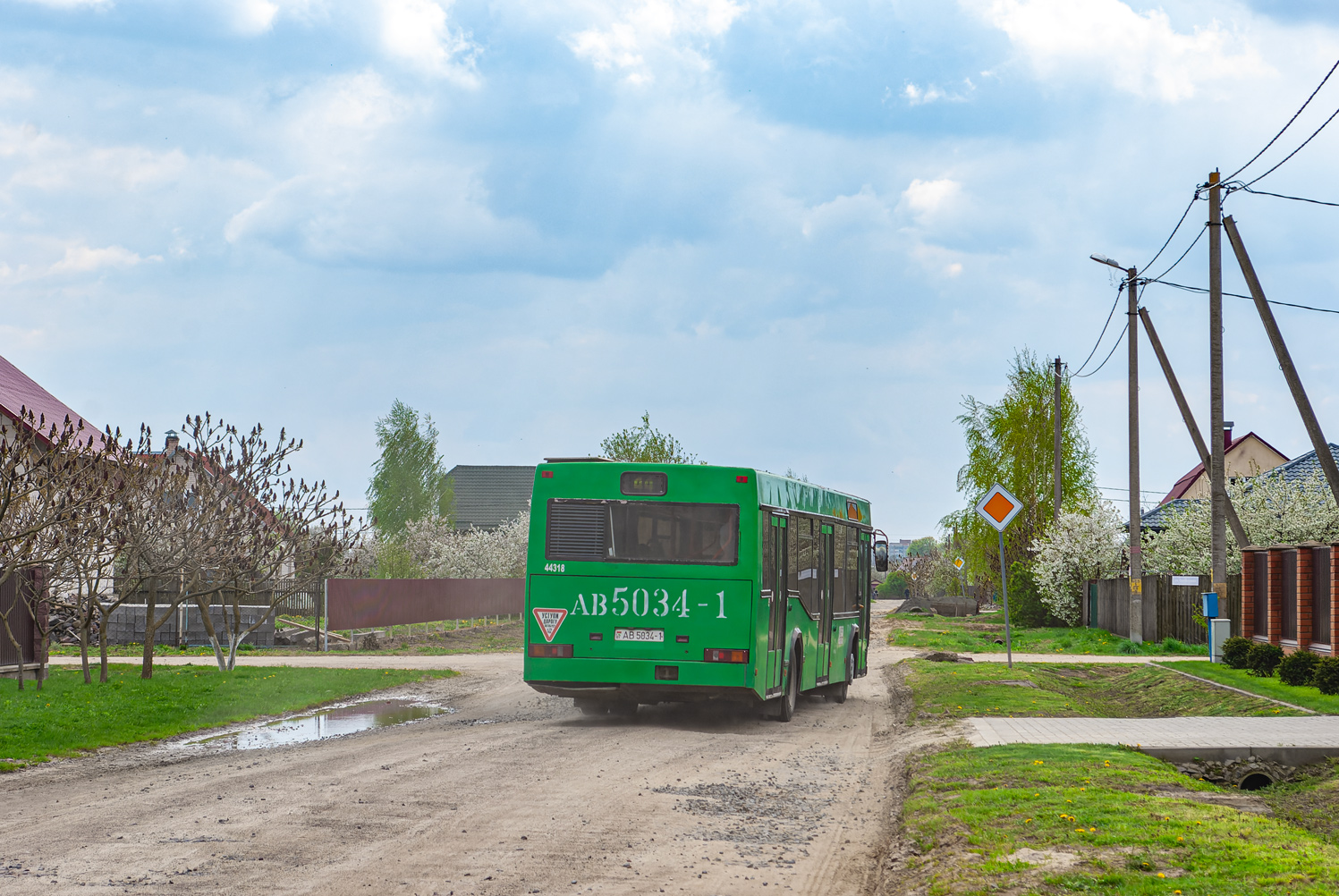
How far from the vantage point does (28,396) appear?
132ft

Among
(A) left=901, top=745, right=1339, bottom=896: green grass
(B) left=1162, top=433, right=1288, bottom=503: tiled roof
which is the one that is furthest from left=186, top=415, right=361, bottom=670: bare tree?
(B) left=1162, top=433, right=1288, bottom=503: tiled roof

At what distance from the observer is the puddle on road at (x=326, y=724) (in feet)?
44.6

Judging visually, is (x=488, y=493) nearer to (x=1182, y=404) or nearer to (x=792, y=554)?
(x=1182, y=404)

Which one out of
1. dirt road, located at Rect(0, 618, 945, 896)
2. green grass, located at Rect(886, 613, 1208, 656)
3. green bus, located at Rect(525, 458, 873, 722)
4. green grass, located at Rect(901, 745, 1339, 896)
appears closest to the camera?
green grass, located at Rect(901, 745, 1339, 896)

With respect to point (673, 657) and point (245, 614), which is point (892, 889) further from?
point (245, 614)

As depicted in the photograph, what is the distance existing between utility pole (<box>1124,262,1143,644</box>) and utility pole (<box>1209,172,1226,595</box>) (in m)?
6.64

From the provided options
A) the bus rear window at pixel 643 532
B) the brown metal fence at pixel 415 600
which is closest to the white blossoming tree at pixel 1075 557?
the brown metal fence at pixel 415 600

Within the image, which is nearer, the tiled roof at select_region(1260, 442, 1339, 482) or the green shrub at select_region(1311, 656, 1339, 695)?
the green shrub at select_region(1311, 656, 1339, 695)

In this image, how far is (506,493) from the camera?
363 feet

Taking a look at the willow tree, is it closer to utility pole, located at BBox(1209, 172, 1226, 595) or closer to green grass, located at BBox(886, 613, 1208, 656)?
green grass, located at BBox(886, 613, 1208, 656)

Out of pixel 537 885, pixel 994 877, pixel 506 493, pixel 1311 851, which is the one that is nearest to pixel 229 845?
pixel 537 885

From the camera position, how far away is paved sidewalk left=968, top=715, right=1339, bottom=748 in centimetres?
1199

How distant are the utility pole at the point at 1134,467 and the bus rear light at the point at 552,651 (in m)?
20.5

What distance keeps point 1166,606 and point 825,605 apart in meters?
17.5
